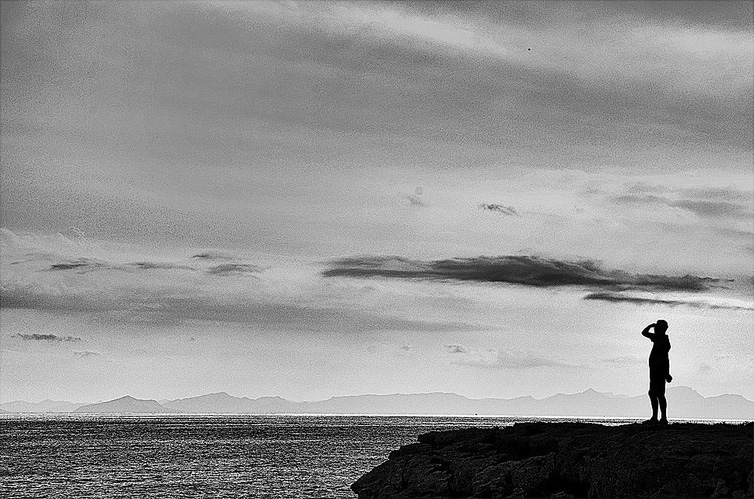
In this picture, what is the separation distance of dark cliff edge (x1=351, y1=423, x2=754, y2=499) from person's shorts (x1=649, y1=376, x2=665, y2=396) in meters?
1.00

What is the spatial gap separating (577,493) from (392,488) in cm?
1102

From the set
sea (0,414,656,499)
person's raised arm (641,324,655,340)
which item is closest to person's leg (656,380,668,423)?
person's raised arm (641,324,655,340)

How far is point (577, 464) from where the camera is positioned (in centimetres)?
2391

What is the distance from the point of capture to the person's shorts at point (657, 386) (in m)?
24.3

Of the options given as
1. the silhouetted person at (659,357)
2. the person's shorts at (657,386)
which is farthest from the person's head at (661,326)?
the person's shorts at (657,386)

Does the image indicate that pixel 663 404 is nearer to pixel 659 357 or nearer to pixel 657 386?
pixel 657 386

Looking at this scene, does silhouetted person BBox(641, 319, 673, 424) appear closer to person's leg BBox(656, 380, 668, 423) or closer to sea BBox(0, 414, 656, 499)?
person's leg BBox(656, 380, 668, 423)

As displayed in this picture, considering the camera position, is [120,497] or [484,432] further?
[120,497]

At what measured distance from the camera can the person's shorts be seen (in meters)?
24.3

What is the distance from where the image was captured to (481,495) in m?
25.8

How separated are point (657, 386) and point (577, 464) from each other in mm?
3103

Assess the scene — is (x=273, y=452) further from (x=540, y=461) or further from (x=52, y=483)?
(x=540, y=461)

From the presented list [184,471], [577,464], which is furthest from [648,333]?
[184,471]

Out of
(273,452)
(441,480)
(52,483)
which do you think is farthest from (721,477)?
(273,452)
